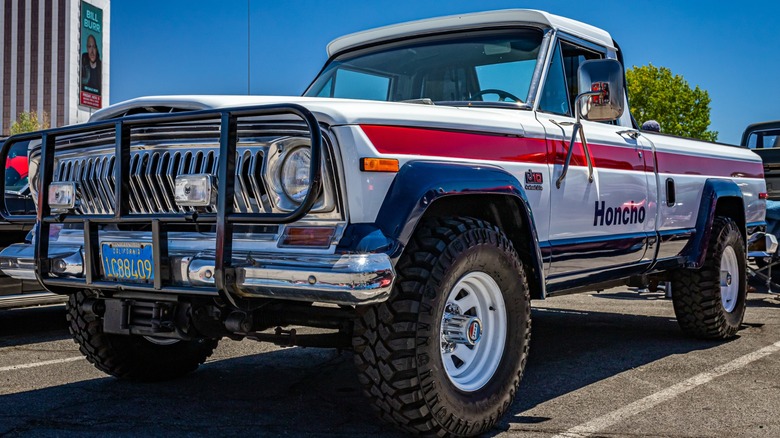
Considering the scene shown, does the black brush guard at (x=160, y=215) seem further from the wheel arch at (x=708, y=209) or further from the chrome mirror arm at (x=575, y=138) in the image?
the wheel arch at (x=708, y=209)

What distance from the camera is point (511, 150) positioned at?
4.38 m

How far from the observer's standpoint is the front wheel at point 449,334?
3.59 m

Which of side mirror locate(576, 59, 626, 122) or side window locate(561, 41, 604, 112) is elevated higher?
side window locate(561, 41, 604, 112)

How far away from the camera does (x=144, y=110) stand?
402cm

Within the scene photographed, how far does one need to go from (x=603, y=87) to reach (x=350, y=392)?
2.20m

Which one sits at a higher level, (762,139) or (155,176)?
(762,139)

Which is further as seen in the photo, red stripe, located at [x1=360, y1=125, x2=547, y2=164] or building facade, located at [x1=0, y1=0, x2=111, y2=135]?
building facade, located at [x1=0, y1=0, x2=111, y2=135]

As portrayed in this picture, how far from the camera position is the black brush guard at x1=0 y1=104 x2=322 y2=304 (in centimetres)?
338

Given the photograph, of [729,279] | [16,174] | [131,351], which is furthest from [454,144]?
[16,174]

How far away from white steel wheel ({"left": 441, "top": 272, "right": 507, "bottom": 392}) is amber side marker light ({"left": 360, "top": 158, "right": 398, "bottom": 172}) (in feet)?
2.10

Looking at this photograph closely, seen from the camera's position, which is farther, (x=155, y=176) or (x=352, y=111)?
(x=155, y=176)

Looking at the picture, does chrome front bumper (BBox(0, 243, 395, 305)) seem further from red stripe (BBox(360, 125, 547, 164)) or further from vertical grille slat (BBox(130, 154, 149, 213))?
red stripe (BBox(360, 125, 547, 164))

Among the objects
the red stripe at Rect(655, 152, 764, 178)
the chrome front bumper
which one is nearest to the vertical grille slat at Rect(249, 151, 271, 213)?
the chrome front bumper

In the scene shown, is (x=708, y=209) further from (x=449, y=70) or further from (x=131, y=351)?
(x=131, y=351)
